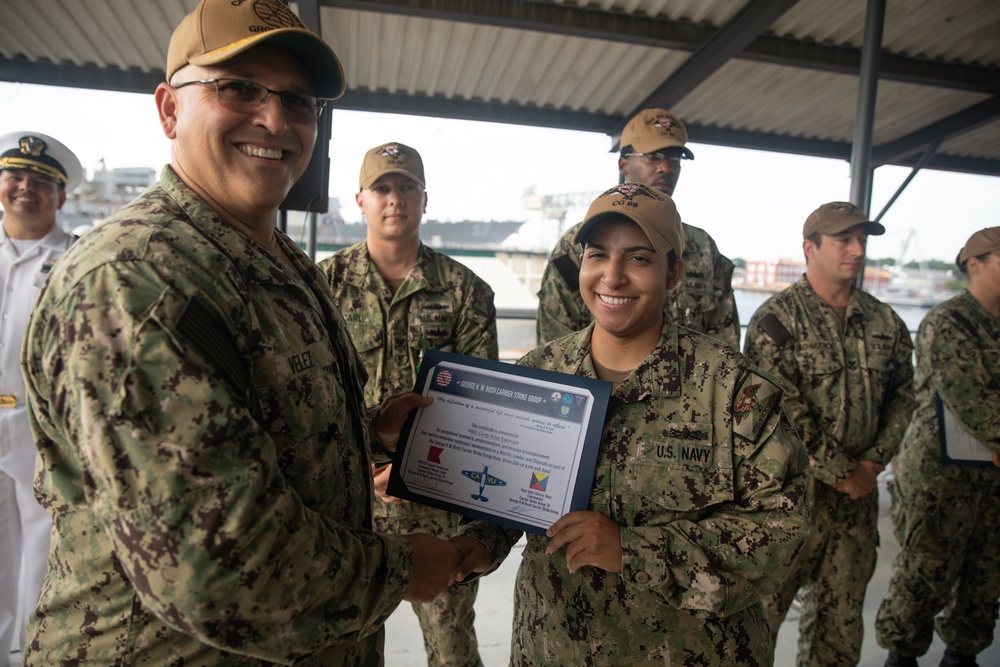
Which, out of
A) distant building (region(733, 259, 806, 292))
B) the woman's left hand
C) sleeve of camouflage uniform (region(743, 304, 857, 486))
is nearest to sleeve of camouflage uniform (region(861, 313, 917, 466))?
sleeve of camouflage uniform (region(743, 304, 857, 486))

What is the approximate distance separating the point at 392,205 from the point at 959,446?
126 inches

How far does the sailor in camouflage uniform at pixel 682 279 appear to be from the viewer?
3033 mm

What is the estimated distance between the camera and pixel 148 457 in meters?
0.89

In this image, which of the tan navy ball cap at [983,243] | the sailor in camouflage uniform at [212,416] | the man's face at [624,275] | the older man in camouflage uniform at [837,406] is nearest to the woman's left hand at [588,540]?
the sailor in camouflage uniform at [212,416]

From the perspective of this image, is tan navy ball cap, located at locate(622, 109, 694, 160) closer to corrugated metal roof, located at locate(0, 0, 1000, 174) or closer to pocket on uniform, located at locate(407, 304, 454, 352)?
pocket on uniform, located at locate(407, 304, 454, 352)

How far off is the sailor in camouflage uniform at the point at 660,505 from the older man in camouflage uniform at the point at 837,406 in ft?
4.81

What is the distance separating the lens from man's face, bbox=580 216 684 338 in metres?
1.60

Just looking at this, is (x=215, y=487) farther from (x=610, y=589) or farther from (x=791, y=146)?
(x=791, y=146)

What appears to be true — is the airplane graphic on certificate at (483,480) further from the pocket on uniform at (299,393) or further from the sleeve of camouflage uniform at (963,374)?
the sleeve of camouflage uniform at (963,374)

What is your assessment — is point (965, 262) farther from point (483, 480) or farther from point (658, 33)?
point (483, 480)

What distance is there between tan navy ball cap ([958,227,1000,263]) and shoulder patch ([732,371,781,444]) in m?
2.78

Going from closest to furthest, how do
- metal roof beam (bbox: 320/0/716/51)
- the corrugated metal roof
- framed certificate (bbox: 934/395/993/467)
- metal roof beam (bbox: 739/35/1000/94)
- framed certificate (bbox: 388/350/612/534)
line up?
framed certificate (bbox: 388/350/612/534) < framed certificate (bbox: 934/395/993/467) < metal roof beam (bbox: 320/0/716/51) < the corrugated metal roof < metal roof beam (bbox: 739/35/1000/94)

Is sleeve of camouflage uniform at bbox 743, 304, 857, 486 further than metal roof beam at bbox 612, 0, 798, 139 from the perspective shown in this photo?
No

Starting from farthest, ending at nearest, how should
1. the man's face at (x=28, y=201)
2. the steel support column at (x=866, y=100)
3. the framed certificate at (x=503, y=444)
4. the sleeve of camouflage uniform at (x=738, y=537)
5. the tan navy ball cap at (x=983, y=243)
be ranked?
1. the steel support column at (x=866, y=100)
2. the tan navy ball cap at (x=983, y=243)
3. the man's face at (x=28, y=201)
4. the framed certificate at (x=503, y=444)
5. the sleeve of camouflage uniform at (x=738, y=537)
